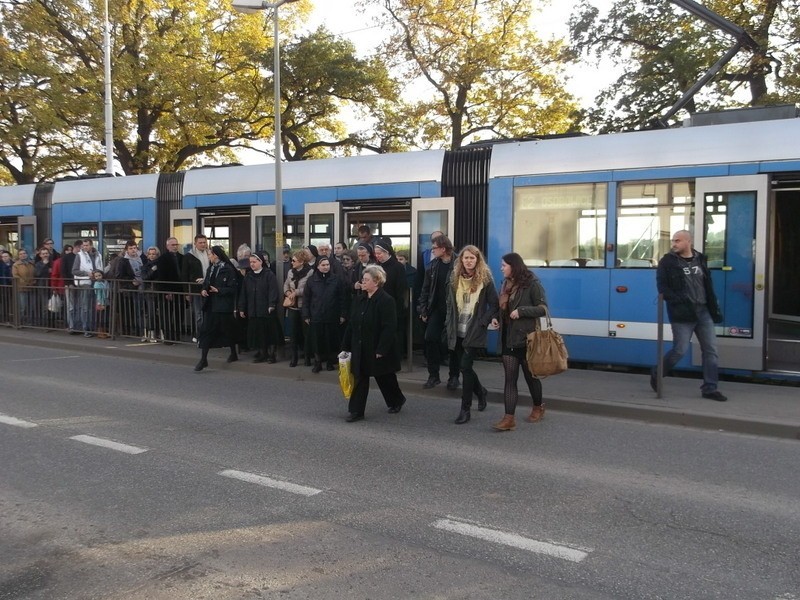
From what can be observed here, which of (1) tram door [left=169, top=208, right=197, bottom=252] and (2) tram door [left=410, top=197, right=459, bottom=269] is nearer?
(2) tram door [left=410, top=197, right=459, bottom=269]

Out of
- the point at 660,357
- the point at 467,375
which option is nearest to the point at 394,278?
the point at 467,375

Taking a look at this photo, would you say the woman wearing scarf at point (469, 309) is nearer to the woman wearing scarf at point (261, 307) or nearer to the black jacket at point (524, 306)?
the black jacket at point (524, 306)

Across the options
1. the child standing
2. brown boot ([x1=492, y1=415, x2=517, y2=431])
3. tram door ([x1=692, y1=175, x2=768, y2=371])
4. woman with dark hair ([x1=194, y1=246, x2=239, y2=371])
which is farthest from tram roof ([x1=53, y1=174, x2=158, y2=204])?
tram door ([x1=692, y1=175, x2=768, y2=371])

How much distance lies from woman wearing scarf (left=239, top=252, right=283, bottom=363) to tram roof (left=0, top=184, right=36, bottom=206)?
29.8 ft

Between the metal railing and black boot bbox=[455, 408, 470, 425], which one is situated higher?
the metal railing

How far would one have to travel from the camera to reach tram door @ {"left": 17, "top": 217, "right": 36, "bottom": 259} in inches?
651

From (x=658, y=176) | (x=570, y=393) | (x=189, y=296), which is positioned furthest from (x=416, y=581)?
(x=189, y=296)

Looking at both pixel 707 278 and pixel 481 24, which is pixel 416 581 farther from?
pixel 481 24

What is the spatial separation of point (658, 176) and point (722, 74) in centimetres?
1263

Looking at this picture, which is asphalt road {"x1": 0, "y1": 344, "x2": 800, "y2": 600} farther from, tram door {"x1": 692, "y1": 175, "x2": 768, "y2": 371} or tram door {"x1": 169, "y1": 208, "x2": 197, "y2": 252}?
tram door {"x1": 169, "y1": 208, "x2": 197, "y2": 252}

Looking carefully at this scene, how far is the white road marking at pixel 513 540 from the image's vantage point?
3871 millimetres

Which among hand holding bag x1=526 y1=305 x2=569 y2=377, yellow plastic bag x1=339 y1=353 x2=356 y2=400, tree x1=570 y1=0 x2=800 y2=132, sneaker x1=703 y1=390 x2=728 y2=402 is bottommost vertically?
sneaker x1=703 y1=390 x2=728 y2=402

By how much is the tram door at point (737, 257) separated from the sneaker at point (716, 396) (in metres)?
1.00

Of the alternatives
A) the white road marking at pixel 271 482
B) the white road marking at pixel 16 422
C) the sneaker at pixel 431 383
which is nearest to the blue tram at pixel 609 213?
the sneaker at pixel 431 383
